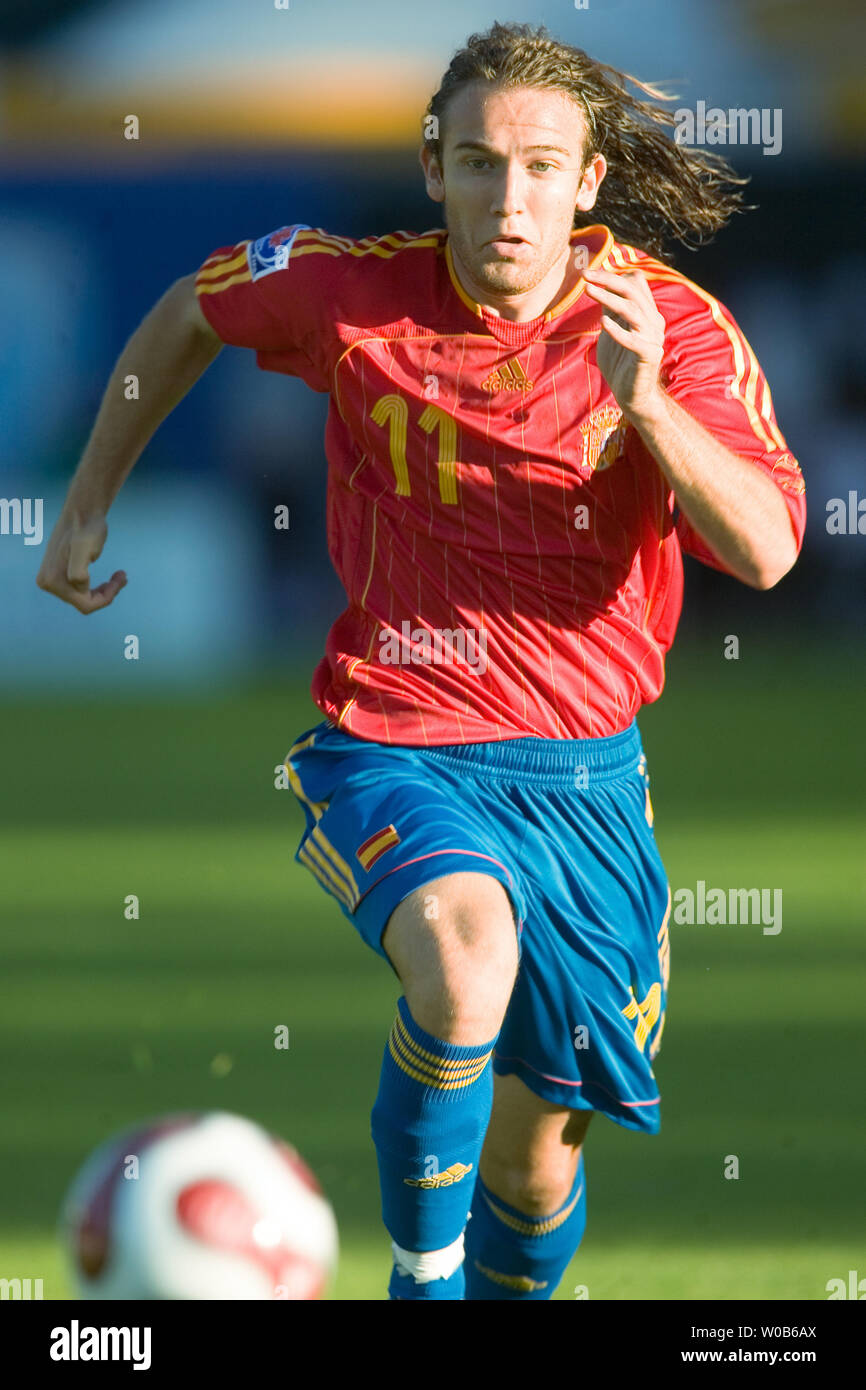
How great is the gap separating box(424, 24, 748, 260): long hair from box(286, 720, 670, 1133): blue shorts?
0.96m

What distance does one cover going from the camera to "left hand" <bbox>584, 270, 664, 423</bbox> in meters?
2.59

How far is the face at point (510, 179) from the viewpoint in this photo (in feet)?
9.37

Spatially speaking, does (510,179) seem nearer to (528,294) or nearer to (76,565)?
(528,294)

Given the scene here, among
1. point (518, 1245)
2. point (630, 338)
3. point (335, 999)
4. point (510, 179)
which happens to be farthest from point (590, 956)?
point (335, 999)

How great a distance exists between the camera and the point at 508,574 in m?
3.02

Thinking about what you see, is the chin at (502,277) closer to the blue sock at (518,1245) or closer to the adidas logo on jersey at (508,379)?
the adidas logo on jersey at (508,379)

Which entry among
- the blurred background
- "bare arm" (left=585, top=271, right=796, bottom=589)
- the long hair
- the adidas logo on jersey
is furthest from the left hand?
the blurred background

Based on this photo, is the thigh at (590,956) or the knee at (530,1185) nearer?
the thigh at (590,956)

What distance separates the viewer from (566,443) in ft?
9.75

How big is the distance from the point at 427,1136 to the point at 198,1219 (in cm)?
43

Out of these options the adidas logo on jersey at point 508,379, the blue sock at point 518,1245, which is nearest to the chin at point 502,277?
the adidas logo on jersey at point 508,379

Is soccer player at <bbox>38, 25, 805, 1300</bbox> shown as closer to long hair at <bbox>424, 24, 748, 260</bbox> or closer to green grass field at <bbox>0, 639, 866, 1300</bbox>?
long hair at <bbox>424, 24, 748, 260</bbox>

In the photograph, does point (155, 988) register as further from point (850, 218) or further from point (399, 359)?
point (850, 218)

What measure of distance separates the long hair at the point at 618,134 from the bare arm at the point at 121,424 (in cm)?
56
